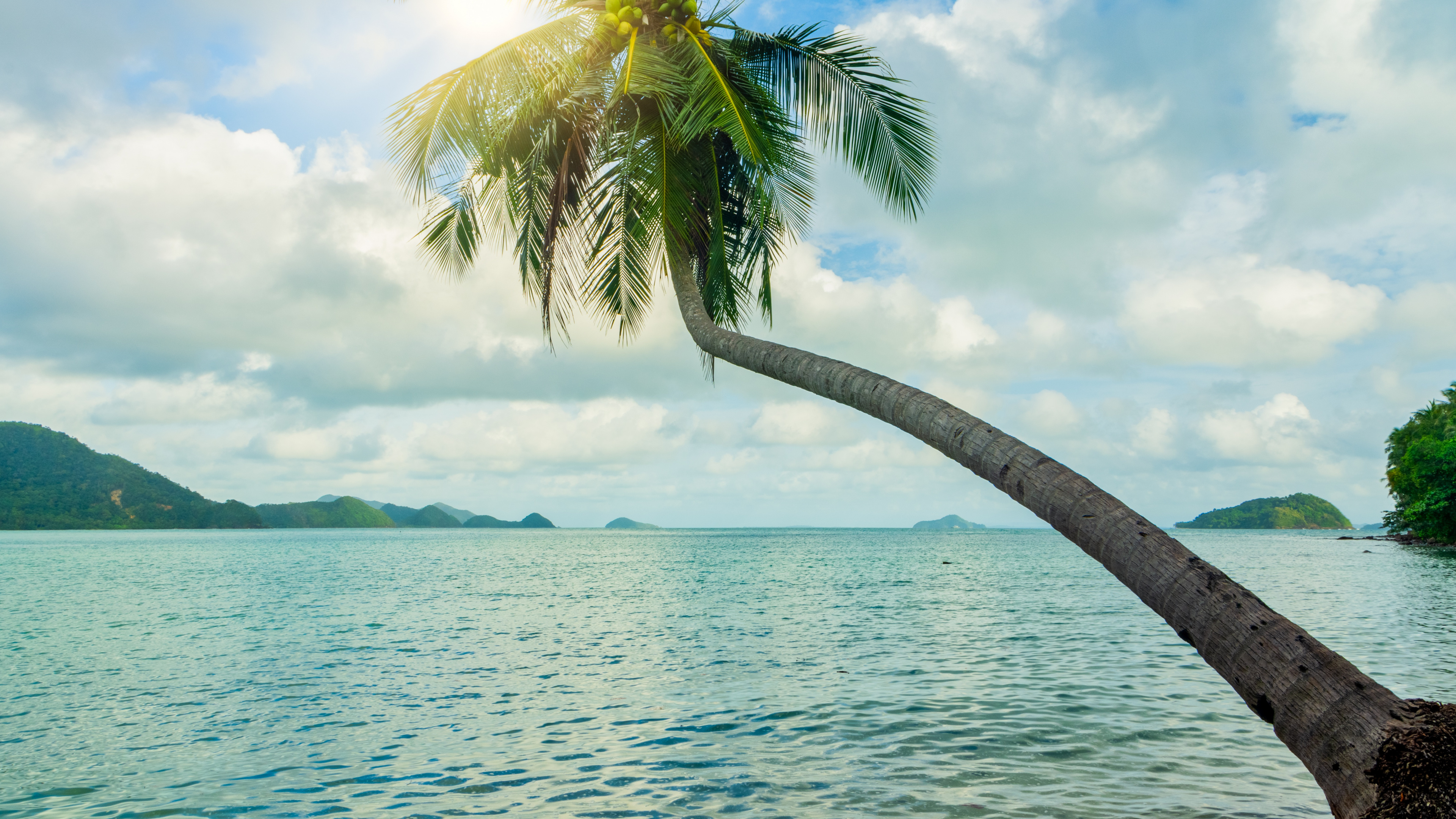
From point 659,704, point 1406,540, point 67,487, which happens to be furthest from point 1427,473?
point 67,487

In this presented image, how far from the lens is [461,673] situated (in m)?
13.3

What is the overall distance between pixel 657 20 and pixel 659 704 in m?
8.58

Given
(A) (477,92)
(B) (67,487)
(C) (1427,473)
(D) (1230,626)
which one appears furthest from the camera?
(B) (67,487)

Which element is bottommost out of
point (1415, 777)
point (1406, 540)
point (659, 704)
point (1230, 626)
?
point (659, 704)

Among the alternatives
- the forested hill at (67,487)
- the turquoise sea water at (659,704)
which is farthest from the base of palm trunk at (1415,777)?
the forested hill at (67,487)

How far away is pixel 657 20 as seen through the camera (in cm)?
854

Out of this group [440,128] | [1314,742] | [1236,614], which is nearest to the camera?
[1314,742]

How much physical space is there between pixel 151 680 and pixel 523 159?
448 inches

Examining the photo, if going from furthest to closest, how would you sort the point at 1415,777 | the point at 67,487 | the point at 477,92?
1. the point at 67,487
2. the point at 477,92
3. the point at 1415,777

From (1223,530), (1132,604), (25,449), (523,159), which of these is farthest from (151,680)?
(1223,530)

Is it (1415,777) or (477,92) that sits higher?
(477,92)

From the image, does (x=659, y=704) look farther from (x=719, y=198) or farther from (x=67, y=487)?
(x=67, y=487)

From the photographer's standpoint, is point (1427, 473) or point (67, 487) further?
point (67, 487)

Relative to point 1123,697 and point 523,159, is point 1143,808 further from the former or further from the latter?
point 523,159
